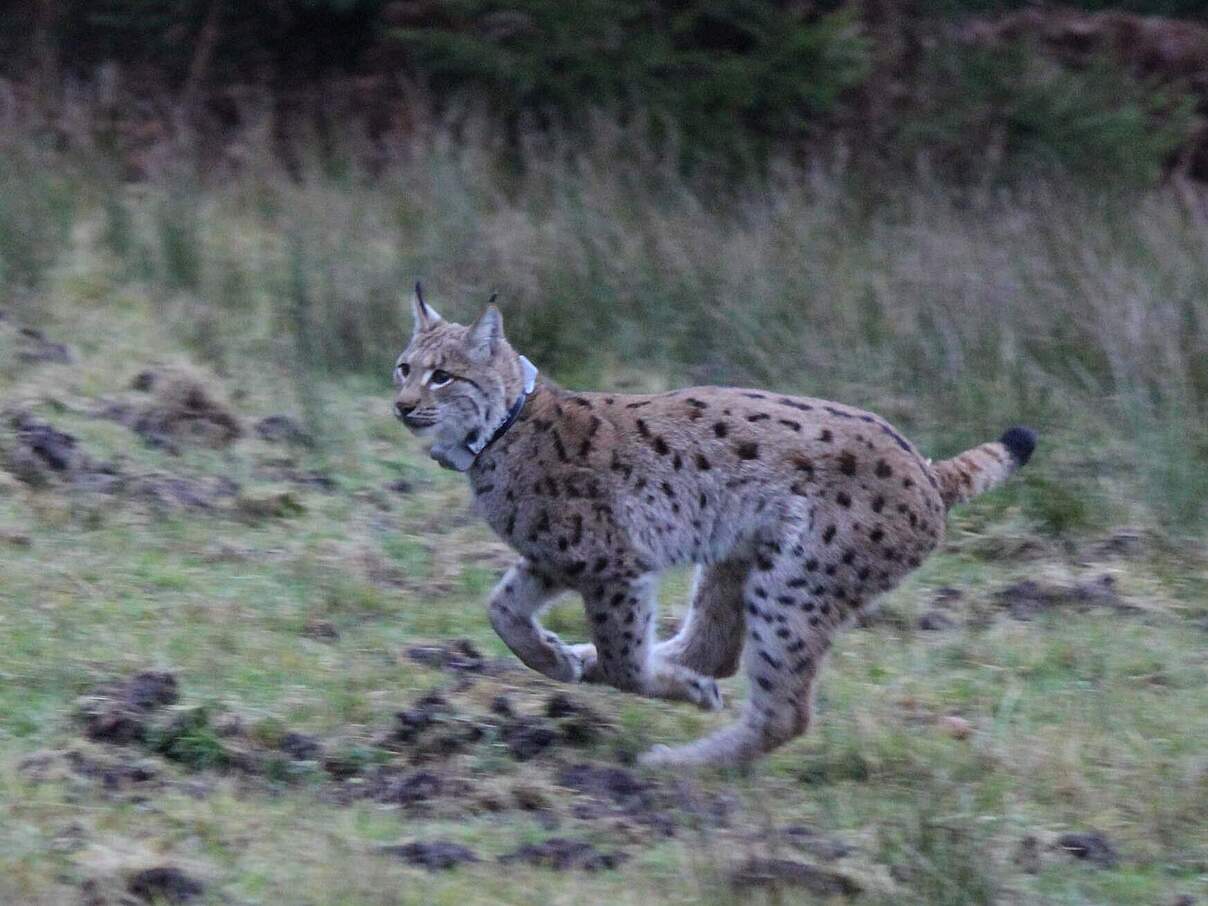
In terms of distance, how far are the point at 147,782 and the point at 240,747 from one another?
1.06ft

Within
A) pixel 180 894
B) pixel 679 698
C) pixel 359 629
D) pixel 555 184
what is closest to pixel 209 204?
pixel 555 184

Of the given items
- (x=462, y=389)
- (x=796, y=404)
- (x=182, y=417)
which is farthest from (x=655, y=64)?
(x=796, y=404)


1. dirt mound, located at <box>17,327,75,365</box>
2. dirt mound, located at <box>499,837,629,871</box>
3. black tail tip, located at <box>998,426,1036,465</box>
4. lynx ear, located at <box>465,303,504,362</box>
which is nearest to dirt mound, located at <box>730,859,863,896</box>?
dirt mound, located at <box>499,837,629,871</box>

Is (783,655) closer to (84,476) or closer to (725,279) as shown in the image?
(84,476)

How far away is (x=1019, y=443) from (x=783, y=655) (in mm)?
1146

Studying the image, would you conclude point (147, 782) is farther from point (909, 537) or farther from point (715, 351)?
point (715, 351)

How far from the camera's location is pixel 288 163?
14461 millimetres

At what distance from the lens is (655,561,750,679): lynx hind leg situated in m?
6.17

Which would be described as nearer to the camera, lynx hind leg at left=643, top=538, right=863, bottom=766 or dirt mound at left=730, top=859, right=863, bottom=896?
dirt mound at left=730, top=859, right=863, bottom=896

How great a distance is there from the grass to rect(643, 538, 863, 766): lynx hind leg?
0.15m

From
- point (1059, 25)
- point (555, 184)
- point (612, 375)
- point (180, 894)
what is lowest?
point (180, 894)

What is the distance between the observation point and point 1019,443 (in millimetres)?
6148

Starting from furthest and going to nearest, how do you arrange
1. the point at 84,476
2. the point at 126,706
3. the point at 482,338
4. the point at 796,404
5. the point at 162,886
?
the point at 84,476
the point at 482,338
the point at 796,404
the point at 126,706
the point at 162,886

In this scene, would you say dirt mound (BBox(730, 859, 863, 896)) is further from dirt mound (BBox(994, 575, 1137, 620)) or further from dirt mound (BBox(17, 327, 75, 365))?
dirt mound (BBox(17, 327, 75, 365))
